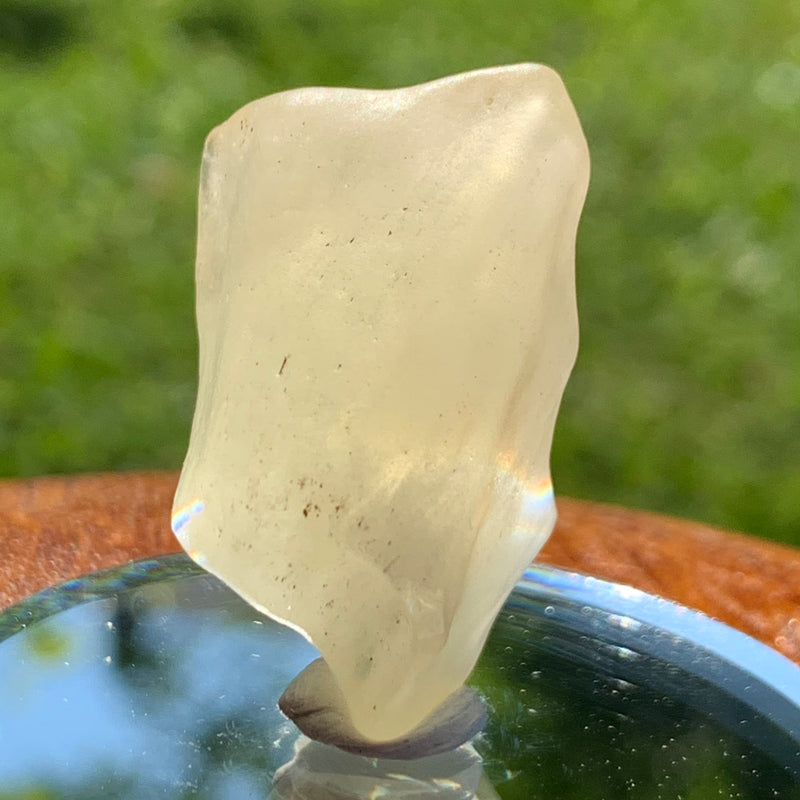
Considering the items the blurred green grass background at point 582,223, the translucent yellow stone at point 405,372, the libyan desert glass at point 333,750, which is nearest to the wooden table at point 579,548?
the libyan desert glass at point 333,750

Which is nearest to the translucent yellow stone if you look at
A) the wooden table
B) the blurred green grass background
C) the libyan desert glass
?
the libyan desert glass

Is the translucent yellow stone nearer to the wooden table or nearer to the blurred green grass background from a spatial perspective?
the wooden table

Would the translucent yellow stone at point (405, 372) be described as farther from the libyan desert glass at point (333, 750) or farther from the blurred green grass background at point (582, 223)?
the blurred green grass background at point (582, 223)

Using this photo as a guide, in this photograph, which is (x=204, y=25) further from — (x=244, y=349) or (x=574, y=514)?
(x=244, y=349)

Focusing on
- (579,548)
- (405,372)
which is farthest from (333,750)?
(579,548)

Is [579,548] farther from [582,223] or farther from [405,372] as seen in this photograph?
[582,223]

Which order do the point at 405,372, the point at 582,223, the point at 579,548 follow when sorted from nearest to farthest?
the point at 405,372
the point at 579,548
the point at 582,223
